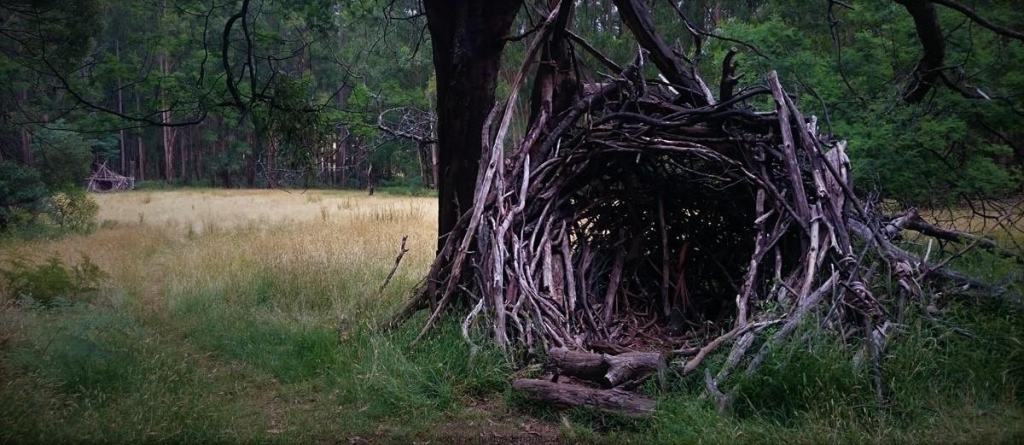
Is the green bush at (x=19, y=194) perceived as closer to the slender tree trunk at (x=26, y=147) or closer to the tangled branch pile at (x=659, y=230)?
the slender tree trunk at (x=26, y=147)

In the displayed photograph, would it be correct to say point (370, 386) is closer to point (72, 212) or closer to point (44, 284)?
point (44, 284)

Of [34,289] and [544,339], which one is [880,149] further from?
[34,289]

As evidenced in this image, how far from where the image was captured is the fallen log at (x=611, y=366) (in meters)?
4.67

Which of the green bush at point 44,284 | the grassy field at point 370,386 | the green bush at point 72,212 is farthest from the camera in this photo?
the green bush at point 72,212

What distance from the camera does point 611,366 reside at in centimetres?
467

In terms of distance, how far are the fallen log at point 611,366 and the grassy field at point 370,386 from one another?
17cm

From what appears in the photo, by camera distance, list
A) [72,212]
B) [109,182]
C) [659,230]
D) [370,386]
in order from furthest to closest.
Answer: [109,182] < [72,212] < [659,230] < [370,386]

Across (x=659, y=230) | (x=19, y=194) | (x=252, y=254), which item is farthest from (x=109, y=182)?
(x=659, y=230)

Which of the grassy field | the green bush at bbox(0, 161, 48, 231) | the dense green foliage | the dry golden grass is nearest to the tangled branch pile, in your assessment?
the grassy field

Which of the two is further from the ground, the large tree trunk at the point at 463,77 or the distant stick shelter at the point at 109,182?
the large tree trunk at the point at 463,77

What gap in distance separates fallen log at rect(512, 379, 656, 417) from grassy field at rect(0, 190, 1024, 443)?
8 centimetres

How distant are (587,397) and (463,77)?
3705 millimetres

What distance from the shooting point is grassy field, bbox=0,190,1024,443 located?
416 centimetres

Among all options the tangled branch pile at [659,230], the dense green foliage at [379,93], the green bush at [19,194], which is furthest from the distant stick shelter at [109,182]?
the tangled branch pile at [659,230]
